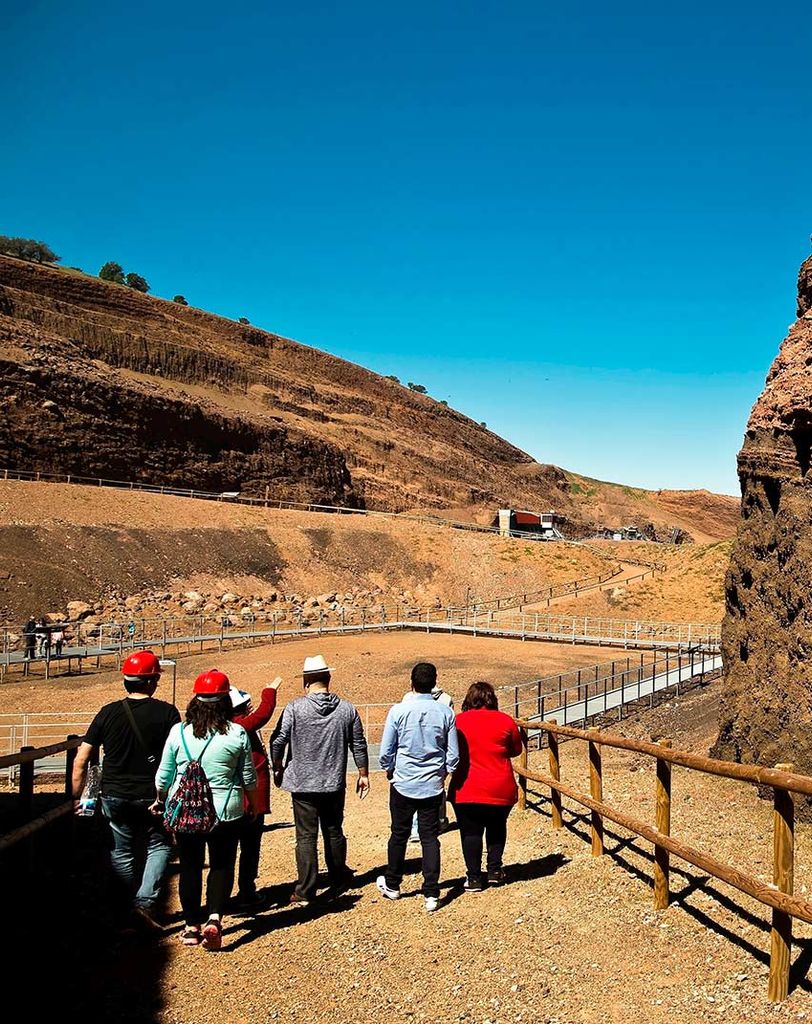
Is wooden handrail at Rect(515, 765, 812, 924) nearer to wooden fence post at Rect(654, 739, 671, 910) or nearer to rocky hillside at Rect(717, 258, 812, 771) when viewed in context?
wooden fence post at Rect(654, 739, 671, 910)

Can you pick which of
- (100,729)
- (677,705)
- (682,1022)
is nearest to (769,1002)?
(682,1022)

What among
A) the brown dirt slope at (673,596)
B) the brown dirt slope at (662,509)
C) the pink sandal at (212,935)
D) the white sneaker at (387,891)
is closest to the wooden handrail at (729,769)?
the white sneaker at (387,891)

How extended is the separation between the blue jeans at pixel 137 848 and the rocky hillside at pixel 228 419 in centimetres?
5008

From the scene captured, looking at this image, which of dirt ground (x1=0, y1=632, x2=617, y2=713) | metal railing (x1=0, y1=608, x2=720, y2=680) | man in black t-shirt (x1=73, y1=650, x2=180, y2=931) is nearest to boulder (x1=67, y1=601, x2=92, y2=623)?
metal railing (x1=0, y1=608, x2=720, y2=680)

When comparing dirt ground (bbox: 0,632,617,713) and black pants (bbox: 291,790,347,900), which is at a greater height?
black pants (bbox: 291,790,347,900)

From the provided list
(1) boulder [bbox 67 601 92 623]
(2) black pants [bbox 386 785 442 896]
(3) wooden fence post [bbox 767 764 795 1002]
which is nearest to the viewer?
(3) wooden fence post [bbox 767 764 795 1002]

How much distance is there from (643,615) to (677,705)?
22044mm

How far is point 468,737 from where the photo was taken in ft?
21.2

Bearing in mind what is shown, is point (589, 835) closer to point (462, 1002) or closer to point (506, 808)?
point (506, 808)

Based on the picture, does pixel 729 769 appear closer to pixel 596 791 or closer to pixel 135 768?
pixel 596 791

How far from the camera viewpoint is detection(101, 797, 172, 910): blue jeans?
5855 millimetres

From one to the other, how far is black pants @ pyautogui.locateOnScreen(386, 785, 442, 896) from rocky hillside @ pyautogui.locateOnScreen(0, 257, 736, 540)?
2002 inches

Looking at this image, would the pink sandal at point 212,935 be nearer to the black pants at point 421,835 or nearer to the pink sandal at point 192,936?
the pink sandal at point 192,936

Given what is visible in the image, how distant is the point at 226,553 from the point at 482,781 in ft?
128
